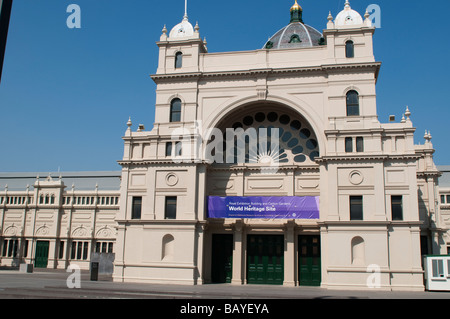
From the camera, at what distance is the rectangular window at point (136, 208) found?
35781 mm

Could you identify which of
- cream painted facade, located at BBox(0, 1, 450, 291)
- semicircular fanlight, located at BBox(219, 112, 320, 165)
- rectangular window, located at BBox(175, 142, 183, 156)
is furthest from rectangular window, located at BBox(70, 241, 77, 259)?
semicircular fanlight, located at BBox(219, 112, 320, 165)

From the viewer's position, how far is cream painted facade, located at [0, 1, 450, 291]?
31344mm

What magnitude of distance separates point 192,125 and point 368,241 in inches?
629

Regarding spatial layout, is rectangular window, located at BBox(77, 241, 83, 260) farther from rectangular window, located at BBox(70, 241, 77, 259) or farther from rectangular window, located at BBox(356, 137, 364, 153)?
rectangular window, located at BBox(356, 137, 364, 153)

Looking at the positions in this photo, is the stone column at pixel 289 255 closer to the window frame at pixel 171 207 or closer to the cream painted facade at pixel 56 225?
the window frame at pixel 171 207

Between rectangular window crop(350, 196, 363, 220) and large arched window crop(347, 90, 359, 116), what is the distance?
654 cm

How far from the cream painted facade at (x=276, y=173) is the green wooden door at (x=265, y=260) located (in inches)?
3.2

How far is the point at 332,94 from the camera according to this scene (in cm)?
3434

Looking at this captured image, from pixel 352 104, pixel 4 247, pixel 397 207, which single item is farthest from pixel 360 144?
pixel 4 247

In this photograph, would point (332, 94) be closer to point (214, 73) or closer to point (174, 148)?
point (214, 73)

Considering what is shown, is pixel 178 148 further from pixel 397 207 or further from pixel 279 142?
pixel 397 207

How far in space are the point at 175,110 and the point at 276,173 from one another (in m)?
9.81
